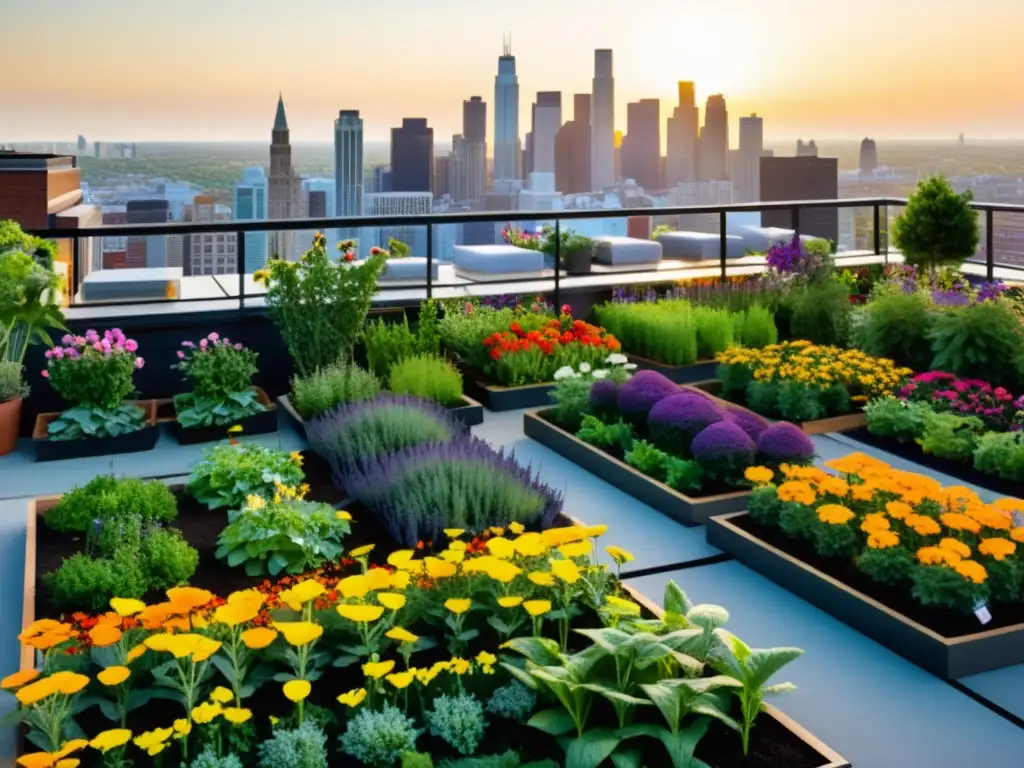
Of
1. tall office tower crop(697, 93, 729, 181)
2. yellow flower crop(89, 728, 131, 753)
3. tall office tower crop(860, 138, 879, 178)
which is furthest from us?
tall office tower crop(697, 93, 729, 181)

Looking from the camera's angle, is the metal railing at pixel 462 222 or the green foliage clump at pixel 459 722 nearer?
the green foliage clump at pixel 459 722

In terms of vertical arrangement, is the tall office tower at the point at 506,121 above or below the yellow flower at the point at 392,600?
above

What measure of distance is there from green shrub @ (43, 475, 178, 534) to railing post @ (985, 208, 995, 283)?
7.29 metres

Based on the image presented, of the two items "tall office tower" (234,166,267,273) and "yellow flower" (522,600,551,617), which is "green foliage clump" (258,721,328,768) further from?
"tall office tower" (234,166,267,273)

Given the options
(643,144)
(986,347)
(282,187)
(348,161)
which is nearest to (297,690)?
(986,347)

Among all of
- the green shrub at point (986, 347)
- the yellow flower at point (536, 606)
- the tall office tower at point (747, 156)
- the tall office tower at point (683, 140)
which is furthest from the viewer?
the tall office tower at point (683, 140)

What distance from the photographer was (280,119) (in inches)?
541

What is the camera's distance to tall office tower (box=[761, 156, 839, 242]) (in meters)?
11.0

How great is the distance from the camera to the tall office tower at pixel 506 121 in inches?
652

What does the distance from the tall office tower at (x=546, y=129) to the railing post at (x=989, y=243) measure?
11176 millimetres

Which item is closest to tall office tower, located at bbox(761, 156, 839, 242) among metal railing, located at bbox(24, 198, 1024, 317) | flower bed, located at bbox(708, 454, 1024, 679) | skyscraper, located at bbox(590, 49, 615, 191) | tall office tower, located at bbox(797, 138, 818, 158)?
tall office tower, located at bbox(797, 138, 818, 158)

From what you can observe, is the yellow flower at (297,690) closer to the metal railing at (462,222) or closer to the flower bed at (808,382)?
the flower bed at (808,382)

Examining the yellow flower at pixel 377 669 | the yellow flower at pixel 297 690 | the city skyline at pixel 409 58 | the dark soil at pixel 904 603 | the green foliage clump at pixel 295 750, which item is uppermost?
the city skyline at pixel 409 58

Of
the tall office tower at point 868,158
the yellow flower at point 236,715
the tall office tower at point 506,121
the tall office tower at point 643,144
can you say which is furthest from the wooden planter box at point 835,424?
the tall office tower at point 643,144
